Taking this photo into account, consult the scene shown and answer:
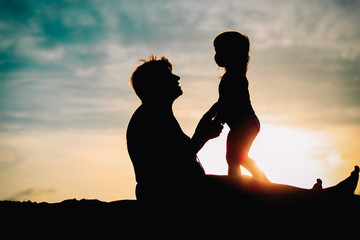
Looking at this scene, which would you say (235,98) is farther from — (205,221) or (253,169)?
(205,221)

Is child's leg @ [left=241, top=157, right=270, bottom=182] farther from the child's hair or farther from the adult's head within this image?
the child's hair

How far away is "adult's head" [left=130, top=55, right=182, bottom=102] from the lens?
395 centimetres

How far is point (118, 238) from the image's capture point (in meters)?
3.26

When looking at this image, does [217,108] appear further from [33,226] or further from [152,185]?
[33,226]

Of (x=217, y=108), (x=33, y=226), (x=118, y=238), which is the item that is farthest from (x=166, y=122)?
(x=33, y=226)

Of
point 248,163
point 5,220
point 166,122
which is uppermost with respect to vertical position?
point 166,122

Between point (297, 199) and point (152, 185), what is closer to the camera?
point (297, 199)

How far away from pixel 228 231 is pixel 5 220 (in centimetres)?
275

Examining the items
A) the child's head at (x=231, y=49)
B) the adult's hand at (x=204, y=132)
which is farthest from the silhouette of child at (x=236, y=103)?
the adult's hand at (x=204, y=132)

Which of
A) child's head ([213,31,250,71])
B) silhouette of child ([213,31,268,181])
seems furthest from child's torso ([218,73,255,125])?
child's head ([213,31,250,71])

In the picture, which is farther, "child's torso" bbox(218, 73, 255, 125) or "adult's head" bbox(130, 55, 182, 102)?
"child's torso" bbox(218, 73, 255, 125)

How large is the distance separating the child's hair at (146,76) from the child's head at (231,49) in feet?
4.60

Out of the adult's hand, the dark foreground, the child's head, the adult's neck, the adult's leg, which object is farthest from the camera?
the child's head

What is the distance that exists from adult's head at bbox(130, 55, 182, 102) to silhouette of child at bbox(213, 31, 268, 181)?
3.14ft
